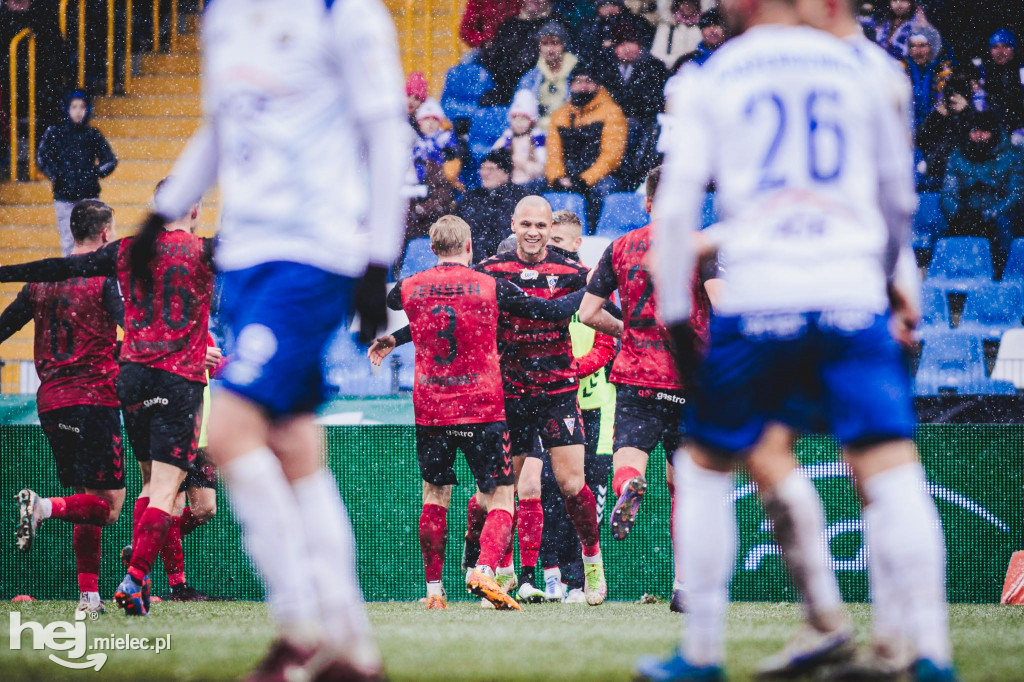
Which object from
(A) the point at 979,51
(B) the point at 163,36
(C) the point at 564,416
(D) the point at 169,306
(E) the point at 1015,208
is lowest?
(C) the point at 564,416

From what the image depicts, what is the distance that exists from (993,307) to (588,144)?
4.24 meters

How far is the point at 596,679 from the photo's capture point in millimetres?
3605

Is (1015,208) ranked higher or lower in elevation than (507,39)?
lower

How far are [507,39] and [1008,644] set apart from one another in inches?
414

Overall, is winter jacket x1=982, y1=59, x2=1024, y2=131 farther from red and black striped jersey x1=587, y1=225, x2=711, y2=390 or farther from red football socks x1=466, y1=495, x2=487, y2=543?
red football socks x1=466, y1=495, x2=487, y2=543

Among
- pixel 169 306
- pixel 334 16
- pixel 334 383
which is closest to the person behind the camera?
pixel 334 16

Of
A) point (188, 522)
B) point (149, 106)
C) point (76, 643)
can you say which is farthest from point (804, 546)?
point (149, 106)

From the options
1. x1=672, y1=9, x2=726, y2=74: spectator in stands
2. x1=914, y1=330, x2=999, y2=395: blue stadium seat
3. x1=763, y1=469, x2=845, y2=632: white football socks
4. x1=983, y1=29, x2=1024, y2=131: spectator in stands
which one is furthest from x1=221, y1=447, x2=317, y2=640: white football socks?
x1=983, y1=29, x2=1024, y2=131: spectator in stands

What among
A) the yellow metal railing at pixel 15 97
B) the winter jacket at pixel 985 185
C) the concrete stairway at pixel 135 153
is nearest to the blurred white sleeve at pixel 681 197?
the winter jacket at pixel 985 185

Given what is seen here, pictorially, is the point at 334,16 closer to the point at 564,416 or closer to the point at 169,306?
the point at 169,306

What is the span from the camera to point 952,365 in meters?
10.7

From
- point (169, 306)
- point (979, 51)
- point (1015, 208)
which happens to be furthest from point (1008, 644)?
point (979, 51)

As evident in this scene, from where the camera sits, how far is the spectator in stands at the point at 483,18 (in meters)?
14.4

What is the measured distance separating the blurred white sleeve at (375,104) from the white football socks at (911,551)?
139 cm
